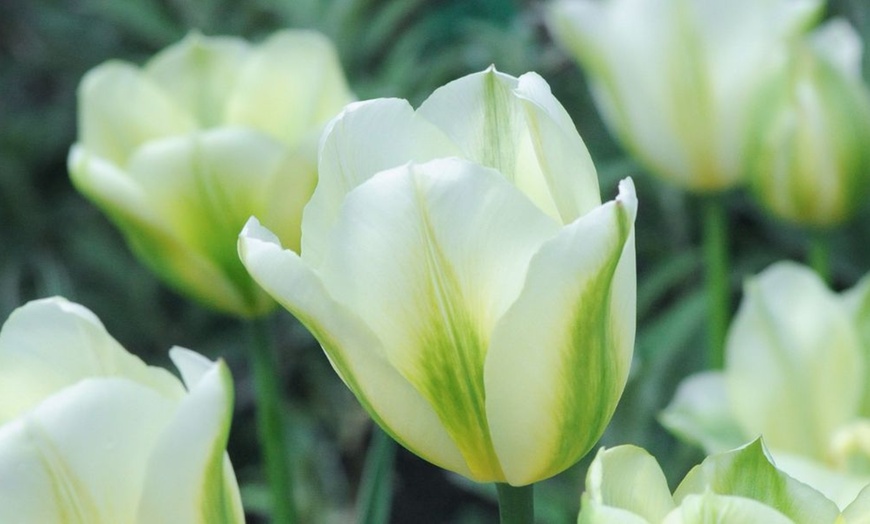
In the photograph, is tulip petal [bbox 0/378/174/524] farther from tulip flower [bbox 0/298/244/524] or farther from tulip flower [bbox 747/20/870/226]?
tulip flower [bbox 747/20/870/226]

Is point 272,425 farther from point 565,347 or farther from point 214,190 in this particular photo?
point 565,347

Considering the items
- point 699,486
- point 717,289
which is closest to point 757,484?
point 699,486

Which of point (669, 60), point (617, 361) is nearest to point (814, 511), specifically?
point (617, 361)

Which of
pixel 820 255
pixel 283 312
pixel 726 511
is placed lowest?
pixel 283 312

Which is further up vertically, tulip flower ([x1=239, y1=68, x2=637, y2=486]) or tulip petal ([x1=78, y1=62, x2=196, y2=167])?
tulip flower ([x1=239, y1=68, x2=637, y2=486])

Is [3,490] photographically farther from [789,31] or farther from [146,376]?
[789,31]

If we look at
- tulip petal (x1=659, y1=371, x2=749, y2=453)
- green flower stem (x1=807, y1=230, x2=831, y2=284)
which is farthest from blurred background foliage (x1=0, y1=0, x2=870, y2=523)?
tulip petal (x1=659, y1=371, x2=749, y2=453)
